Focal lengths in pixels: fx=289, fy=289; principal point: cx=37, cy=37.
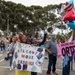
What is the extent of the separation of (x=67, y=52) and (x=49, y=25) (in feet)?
146

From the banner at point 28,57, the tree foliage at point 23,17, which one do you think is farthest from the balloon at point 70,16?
the tree foliage at point 23,17

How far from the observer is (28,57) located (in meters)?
8.06

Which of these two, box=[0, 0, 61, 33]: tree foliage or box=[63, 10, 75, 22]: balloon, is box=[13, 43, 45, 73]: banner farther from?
box=[0, 0, 61, 33]: tree foliage

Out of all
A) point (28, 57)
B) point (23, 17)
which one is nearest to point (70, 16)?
point (28, 57)

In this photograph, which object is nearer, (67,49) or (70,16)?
(70,16)

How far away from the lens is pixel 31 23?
52.3m

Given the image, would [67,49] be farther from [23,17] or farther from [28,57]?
[23,17]

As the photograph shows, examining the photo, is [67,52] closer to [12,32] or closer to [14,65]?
[14,65]

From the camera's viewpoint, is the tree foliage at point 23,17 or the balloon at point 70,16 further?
the tree foliage at point 23,17

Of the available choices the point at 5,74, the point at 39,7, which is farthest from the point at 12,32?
the point at 5,74

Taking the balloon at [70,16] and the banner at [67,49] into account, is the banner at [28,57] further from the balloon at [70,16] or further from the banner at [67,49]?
the balloon at [70,16]

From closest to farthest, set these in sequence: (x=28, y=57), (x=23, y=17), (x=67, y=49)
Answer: (x=28, y=57)
(x=67, y=49)
(x=23, y=17)

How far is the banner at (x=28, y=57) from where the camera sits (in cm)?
794

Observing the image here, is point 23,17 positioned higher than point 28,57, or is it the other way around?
point 23,17
